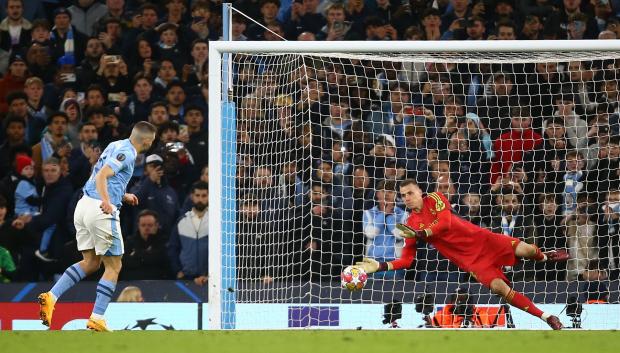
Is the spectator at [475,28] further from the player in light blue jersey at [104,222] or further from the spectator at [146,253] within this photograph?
the player in light blue jersey at [104,222]

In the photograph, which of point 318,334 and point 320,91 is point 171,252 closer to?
point 320,91

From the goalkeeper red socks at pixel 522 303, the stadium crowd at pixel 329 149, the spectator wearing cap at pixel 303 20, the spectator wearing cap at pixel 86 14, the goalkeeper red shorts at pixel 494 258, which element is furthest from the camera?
the spectator wearing cap at pixel 86 14

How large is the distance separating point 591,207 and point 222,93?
3458 mm

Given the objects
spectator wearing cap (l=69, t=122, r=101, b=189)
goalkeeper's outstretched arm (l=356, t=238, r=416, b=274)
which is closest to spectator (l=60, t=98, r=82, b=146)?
spectator wearing cap (l=69, t=122, r=101, b=189)

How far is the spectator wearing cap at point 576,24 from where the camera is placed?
13078mm

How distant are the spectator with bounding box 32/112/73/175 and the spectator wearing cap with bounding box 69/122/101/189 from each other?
0.18 metres

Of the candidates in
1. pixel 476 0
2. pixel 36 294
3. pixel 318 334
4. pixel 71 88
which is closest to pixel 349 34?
pixel 476 0

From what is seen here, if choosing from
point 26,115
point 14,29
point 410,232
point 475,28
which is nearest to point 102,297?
point 410,232

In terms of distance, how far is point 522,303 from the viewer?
387 inches

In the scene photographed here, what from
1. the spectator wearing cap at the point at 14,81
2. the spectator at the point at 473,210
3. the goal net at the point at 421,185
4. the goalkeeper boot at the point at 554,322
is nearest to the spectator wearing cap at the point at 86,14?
the spectator wearing cap at the point at 14,81

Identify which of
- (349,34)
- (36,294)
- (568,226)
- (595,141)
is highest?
(349,34)

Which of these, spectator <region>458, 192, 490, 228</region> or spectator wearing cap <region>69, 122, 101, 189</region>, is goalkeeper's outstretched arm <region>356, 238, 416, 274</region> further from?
spectator wearing cap <region>69, 122, 101, 189</region>

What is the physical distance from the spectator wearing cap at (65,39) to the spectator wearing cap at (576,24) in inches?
208

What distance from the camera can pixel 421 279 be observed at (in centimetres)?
1140
